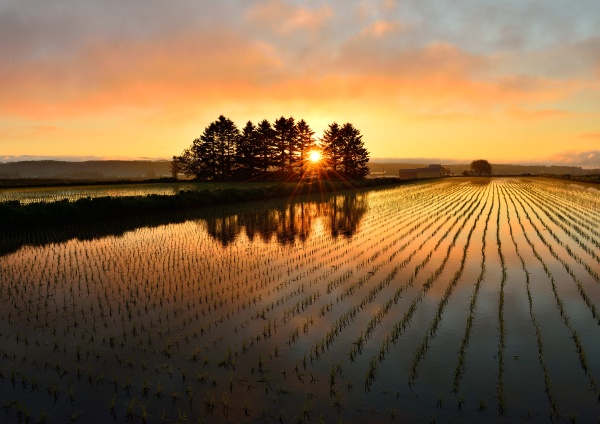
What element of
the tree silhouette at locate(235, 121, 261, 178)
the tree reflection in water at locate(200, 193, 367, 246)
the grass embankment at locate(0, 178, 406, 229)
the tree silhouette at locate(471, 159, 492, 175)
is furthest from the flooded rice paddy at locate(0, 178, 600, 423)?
the tree silhouette at locate(471, 159, 492, 175)

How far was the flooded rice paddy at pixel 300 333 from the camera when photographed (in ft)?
19.9

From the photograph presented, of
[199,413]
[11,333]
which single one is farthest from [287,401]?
[11,333]

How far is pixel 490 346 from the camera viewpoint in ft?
26.0

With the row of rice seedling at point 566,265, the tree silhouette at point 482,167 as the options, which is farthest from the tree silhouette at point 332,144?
the tree silhouette at point 482,167

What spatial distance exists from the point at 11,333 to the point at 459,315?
10.1m

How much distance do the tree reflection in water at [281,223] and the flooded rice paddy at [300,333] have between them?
341 centimetres

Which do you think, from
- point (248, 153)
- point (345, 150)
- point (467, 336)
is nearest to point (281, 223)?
point (467, 336)

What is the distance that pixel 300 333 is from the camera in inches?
340

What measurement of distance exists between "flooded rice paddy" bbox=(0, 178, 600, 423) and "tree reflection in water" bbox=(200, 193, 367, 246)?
3409 mm

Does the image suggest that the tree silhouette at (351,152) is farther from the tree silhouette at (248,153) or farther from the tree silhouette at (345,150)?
the tree silhouette at (248,153)

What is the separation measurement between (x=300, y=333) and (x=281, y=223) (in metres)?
18.4

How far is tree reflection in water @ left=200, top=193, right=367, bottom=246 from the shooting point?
71.7 ft

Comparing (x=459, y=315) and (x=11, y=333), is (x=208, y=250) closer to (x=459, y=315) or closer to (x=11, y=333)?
(x=11, y=333)

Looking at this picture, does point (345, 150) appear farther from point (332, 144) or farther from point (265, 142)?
point (265, 142)
